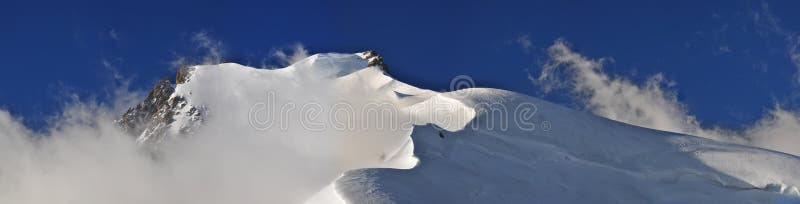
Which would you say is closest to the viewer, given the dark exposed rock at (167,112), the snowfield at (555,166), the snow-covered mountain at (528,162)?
the snowfield at (555,166)

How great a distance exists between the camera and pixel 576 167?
158ft

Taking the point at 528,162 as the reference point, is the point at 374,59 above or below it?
above

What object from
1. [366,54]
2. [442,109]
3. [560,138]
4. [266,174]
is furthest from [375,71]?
[560,138]

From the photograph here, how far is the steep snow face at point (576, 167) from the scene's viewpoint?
41375 millimetres

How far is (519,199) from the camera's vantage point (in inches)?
1631

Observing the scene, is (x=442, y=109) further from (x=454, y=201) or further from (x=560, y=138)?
(x=454, y=201)

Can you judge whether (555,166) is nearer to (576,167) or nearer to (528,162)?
(576,167)

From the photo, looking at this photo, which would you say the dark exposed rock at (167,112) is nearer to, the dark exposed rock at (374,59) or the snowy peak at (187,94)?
the snowy peak at (187,94)

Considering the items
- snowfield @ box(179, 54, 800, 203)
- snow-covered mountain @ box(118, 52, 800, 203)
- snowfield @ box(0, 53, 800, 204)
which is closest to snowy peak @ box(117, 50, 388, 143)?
snowfield @ box(0, 53, 800, 204)

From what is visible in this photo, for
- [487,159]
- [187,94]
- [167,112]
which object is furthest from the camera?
[167,112]

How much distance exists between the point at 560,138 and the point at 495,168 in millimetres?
8457

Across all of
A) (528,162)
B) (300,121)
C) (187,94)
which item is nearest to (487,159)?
(528,162)

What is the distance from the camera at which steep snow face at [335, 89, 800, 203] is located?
4138 centimetres

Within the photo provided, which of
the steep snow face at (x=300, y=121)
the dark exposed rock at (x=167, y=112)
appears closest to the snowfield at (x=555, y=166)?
the steep snow face at (x=300, y=121)
